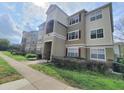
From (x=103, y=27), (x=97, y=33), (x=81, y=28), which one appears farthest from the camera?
(x=81, y=28)

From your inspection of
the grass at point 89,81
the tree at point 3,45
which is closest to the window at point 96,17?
the grass at point 89,81

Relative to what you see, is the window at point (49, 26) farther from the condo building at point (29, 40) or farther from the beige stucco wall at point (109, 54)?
the condo building at point (29, 40)

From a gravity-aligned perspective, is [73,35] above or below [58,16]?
below

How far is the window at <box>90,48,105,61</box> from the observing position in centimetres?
1325

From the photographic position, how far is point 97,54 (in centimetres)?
1389

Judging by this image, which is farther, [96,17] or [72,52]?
[72,52]

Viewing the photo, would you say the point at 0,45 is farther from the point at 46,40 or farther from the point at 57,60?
the point at 57,60

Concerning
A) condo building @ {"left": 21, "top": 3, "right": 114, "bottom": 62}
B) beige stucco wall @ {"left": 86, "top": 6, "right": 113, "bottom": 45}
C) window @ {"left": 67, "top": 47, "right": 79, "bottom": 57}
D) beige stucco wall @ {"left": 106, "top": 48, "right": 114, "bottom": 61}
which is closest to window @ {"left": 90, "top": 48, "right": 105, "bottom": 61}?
condo building @ {"left": 21, "top": 3, "right": 114, "bottom": 62}

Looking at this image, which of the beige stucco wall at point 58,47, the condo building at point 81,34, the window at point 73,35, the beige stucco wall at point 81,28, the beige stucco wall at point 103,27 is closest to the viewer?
the beige stucco wall at point 103,27

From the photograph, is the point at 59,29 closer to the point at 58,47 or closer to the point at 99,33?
the point at 58,47

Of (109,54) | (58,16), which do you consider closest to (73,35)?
(58,16)

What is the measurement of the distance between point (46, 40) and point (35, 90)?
13.6 metres

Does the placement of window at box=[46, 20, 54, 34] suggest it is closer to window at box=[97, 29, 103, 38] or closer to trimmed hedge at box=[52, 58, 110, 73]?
trimmed hedge at box=[52, 58, 110, 73]

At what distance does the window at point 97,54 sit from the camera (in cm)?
1325
